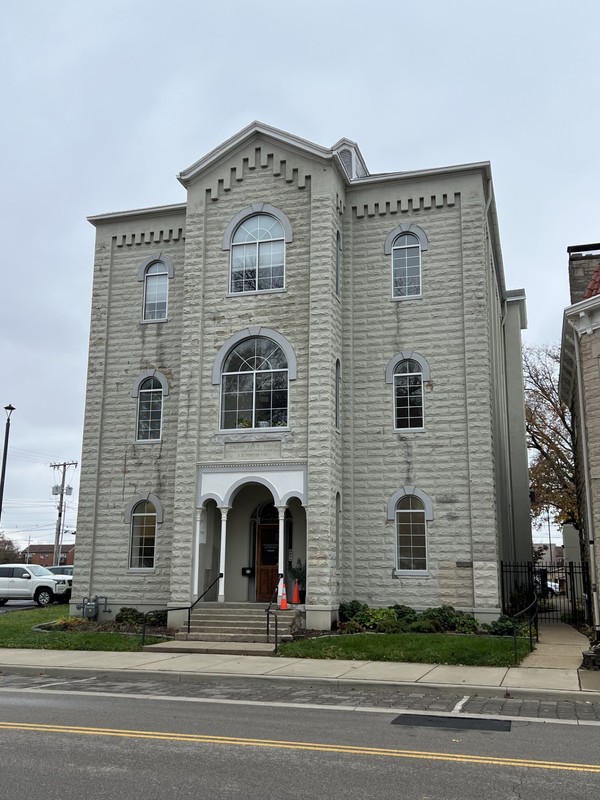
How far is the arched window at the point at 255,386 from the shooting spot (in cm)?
2169

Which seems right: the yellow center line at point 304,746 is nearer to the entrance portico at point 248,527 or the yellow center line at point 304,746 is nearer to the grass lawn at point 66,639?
the grass lawn at point 66,639

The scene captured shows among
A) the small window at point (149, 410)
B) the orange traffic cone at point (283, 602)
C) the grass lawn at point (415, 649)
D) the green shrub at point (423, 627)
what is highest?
the small window at point (149, 410)

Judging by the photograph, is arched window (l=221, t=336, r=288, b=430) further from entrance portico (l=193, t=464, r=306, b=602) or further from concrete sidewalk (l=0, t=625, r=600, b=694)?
concrete sidewalk (l=0, t=625, r=600, b=694)

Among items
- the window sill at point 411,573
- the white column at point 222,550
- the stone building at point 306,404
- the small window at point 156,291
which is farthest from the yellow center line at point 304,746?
the small window at point 156,291

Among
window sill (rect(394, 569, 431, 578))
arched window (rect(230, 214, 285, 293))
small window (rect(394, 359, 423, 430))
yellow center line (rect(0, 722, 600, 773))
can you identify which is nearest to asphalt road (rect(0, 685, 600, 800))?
yellow center line (rect(0, 722, 600, 773))

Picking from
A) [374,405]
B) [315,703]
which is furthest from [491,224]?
[315,703]

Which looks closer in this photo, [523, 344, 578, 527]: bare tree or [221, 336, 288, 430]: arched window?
[221, 336, 288, 430]: arched window

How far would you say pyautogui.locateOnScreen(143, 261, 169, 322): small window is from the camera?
81.9ft

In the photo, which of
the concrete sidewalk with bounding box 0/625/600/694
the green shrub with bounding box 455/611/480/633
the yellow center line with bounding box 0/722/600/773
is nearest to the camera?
the yellow center line with bounding box 0/722/600/773

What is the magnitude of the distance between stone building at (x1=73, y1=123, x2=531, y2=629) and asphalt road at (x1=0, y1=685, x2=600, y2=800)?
10.1 m

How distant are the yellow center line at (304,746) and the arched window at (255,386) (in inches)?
513

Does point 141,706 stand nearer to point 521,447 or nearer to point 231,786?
point 231,786

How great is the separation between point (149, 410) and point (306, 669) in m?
12.1

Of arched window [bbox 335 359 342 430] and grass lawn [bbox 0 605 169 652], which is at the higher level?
arched window [bbox 335 359 342 430]
